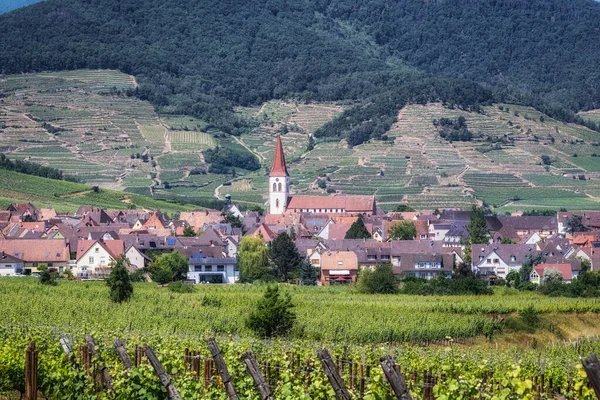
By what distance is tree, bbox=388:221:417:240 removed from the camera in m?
80.7

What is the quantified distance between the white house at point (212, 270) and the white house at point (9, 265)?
997 cm

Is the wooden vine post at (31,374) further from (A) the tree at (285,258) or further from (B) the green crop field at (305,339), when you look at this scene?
(A) the tree at (285,258)

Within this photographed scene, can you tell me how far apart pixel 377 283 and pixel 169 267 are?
12255 mm

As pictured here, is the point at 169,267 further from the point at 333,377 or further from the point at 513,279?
the point at 333,377

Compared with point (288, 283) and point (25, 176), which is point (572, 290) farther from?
point (25, 176)

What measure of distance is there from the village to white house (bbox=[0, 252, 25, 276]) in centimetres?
6

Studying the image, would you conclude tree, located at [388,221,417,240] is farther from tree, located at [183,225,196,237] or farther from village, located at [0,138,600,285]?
tree, located at [183,225,196,237]

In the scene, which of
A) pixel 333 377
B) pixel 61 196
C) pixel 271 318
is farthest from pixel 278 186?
pixel 333 377

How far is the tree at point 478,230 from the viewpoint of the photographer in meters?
79.0

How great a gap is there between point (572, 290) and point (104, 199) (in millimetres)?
64648

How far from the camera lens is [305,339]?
3397cm

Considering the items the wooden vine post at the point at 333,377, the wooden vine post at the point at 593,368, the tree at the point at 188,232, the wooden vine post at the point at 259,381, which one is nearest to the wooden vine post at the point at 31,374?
the wooden vine post at the point at 259,381

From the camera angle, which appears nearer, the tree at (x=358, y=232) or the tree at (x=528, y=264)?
the tree at (x=528, y=264)

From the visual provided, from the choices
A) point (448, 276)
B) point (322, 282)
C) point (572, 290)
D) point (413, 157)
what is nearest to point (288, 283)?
point (322, 282)
